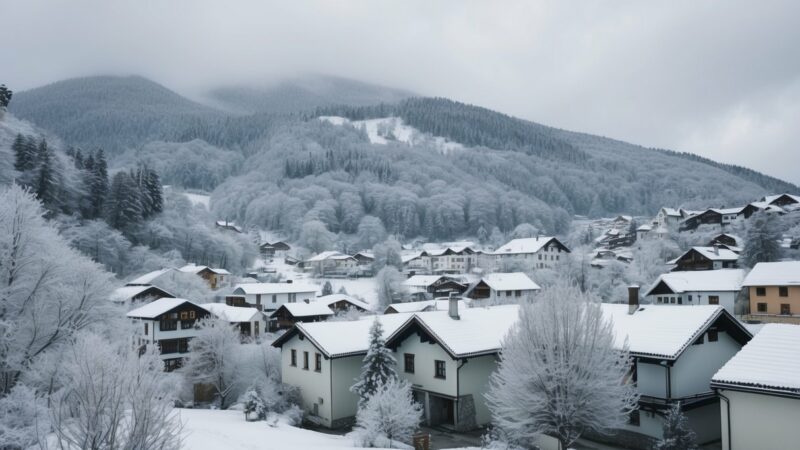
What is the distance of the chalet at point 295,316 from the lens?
61.1 metres

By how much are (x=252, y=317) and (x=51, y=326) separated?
1416 inches

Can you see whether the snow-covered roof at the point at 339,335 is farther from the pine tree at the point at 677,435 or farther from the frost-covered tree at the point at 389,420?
the pine tree at the point at 677,435

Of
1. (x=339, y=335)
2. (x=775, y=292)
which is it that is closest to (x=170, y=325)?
(x=339, y=335)

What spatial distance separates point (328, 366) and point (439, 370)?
7.07m

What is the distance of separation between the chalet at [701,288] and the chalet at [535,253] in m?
48.8

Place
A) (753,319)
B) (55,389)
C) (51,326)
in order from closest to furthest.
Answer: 1. (55,389)
2. (51,326)
3. (753,319)

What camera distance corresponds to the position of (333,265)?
12500 centimetres

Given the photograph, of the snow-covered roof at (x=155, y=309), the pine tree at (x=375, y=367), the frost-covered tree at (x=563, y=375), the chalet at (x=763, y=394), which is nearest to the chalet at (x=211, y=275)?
the snow-covered roof at (x=155, y=309)

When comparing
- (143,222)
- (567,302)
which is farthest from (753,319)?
(143,222)

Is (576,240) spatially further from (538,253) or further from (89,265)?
(89,265)

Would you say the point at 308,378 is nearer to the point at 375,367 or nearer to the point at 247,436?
the point at 375,367

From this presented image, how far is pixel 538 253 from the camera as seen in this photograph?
11219cm

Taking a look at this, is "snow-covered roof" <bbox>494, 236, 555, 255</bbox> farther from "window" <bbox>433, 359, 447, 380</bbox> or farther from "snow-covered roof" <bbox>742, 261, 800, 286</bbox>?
"window" <bbox>433, 359, 447, 380</bbox>

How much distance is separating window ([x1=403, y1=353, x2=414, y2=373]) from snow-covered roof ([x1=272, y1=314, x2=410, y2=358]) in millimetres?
1697
